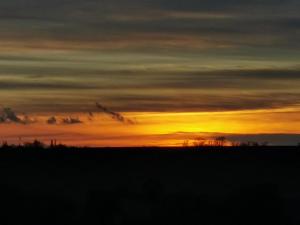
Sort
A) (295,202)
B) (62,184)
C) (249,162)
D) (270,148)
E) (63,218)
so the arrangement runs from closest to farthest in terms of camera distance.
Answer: (63,218) → (295,202) → (62,184) → (249,162) → (270,148)

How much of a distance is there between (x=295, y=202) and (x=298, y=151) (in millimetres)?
13431

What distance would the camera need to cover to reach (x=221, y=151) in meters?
59.7

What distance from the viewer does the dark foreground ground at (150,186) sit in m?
42.5

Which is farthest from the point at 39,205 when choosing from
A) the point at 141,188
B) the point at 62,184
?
the point at 62,184

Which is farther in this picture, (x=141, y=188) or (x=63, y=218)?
(x=141, y=188)

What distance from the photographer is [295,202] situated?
47000mm

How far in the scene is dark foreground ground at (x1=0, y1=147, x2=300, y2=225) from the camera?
139 feet

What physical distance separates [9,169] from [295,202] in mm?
14811

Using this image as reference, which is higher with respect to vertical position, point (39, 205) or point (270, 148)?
point (270, 148)

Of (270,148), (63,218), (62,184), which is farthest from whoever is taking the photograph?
(270,148)

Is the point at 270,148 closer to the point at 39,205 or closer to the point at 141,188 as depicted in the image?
the point at 141,188

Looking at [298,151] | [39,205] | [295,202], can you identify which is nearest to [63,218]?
[39,205]

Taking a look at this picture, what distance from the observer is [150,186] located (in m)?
47.1

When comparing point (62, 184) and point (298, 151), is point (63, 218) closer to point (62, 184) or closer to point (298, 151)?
point (62, 184)
